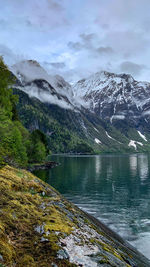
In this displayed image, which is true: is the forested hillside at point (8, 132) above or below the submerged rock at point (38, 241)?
above

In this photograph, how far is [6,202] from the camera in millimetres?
14859

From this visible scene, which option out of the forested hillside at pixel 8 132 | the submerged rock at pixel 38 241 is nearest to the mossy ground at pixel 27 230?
the submerged rock at pixel 38 241

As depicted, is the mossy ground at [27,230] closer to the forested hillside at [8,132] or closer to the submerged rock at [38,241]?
the submerged rock at [38,241]

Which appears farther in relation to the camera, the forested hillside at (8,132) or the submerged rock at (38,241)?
the forested hillside at (8,132)

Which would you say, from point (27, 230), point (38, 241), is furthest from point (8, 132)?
A: point (38, 241)

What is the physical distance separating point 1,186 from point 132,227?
26.3 metres

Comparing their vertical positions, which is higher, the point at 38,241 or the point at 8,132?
the point at 8,132

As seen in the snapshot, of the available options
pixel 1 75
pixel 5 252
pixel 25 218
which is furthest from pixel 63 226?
pixel 1 75

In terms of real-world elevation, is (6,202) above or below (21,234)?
above

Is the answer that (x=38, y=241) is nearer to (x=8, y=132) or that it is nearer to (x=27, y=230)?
(x=27, y=230)

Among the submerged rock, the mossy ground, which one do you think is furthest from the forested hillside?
the submerged rock

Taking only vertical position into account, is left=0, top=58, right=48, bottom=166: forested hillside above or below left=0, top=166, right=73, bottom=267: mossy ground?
above

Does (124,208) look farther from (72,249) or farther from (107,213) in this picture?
(72,249)

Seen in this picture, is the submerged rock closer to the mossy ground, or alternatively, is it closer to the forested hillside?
the mossy ground
